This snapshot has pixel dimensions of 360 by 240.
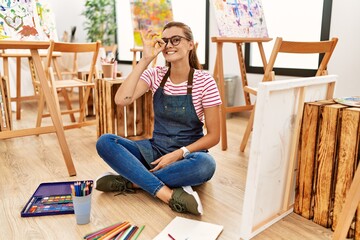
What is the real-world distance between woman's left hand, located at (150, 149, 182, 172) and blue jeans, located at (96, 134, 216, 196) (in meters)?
0.02

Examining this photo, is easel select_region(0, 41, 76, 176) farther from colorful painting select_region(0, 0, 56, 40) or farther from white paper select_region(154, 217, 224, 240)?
white paper select_region(154, 217, 224, 240)

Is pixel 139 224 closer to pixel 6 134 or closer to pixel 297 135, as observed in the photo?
pixel 297 135

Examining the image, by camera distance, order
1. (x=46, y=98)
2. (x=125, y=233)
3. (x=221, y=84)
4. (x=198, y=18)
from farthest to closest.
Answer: (x=198, y=18)
(x=221, y=84)
(x=46, y=98)
(x=125, y=233)

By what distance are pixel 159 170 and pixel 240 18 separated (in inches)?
54.7

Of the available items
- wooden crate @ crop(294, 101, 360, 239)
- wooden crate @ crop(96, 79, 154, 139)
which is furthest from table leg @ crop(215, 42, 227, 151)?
wooden crate @ crop(294, 101, 360, 239)

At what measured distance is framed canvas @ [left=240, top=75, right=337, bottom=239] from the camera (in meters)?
1.07

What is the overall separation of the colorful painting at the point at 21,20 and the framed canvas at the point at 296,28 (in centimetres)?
207

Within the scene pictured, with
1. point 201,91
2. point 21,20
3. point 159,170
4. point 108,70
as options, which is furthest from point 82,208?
point 108,70

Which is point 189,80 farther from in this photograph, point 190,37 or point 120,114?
point 120,114

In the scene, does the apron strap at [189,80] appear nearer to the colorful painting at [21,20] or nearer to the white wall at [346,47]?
the colorful painting at [21,20]

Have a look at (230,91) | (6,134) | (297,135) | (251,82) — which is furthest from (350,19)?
(6,134)

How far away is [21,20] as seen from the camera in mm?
1734

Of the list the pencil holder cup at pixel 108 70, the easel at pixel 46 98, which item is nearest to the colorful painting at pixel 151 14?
the pencil holder cup at pixel 108 70

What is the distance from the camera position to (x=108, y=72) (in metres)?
2.46
